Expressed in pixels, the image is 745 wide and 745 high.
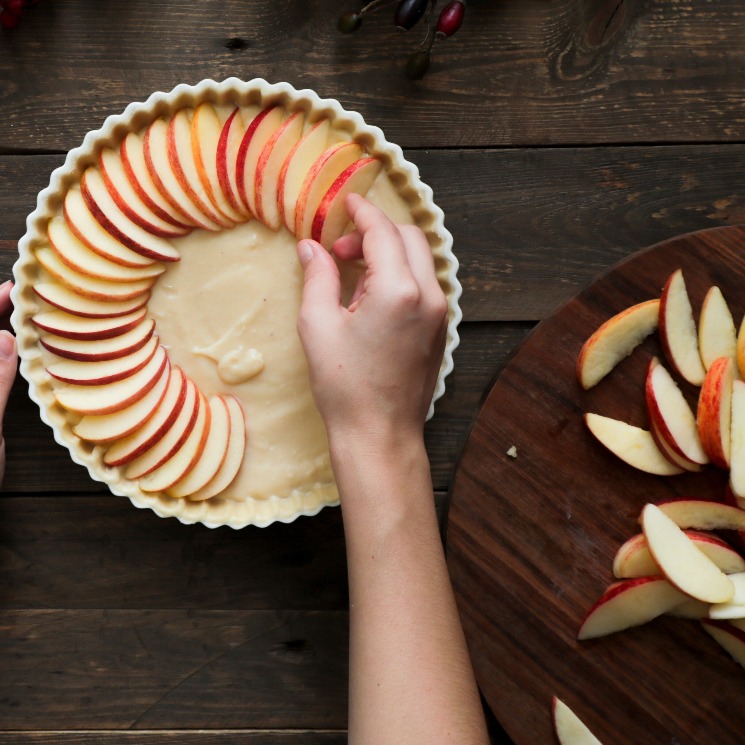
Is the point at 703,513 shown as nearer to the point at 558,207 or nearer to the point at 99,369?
the point at 558,207

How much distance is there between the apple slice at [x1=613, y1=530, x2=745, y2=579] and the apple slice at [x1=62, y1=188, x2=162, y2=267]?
106 centimetres

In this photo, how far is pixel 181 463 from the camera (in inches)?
54.5

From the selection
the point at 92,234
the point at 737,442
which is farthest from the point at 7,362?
the point at 737,442

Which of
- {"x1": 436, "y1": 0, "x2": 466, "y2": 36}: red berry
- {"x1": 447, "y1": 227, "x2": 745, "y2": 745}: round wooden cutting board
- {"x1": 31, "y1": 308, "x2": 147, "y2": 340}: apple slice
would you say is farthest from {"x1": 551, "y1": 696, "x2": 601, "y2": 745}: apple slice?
{"x1": 436, "y1": 0, "x2": 466, "y2": 36}: red berry

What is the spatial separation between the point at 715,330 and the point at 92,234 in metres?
1.18

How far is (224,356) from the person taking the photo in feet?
4.60

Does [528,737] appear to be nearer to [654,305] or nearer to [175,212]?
[654,305]

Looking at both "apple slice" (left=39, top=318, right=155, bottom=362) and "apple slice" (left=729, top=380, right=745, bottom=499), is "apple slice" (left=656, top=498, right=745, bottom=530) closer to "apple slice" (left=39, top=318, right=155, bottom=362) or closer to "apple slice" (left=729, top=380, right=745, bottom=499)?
"apple slice" (left=729, top=380, right=745, bottom=499)

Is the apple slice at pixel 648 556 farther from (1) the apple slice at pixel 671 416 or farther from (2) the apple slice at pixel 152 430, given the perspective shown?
(2) the apple slice at pixel 152 430

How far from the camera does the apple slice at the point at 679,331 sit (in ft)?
4.64

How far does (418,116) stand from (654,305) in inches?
24.7

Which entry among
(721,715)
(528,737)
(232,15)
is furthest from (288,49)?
(721,715)

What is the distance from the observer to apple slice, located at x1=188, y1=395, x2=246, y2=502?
1404 mm

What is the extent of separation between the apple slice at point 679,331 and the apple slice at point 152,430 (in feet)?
2.98
